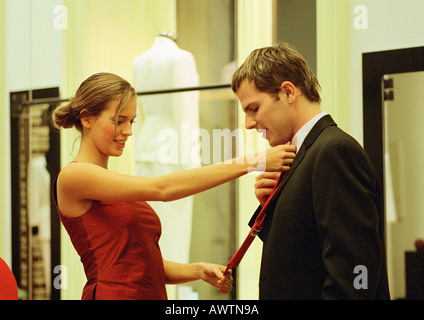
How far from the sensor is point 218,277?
5.86 ft

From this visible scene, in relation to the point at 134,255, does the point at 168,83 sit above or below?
above

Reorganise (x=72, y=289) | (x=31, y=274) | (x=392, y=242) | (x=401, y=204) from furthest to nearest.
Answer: (x=392, y=242)
(x=401, y=204)
(x=31, y=274)
(x=72, y=289)

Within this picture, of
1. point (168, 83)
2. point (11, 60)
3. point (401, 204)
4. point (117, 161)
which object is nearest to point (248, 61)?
point (168, 83)

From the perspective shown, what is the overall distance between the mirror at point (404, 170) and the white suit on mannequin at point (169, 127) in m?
1.45

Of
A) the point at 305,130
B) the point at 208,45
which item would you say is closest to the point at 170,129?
the point at 208,45

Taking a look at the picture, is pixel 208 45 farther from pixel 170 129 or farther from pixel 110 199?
pixel 110 199

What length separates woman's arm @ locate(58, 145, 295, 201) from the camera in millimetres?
1579

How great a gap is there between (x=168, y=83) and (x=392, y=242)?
2.34 m

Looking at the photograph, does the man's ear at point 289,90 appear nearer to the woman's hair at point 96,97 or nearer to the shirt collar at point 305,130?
the shirt collar at point 305,130

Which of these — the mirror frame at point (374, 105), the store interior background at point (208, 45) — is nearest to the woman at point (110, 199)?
the store interior background at point (208, 45)

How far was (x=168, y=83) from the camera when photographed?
2713 mm

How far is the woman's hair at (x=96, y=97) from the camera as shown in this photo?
1.70 meters

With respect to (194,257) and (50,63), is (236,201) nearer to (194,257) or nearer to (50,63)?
(194,257)

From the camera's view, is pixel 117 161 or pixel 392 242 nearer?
pixel 117 161
